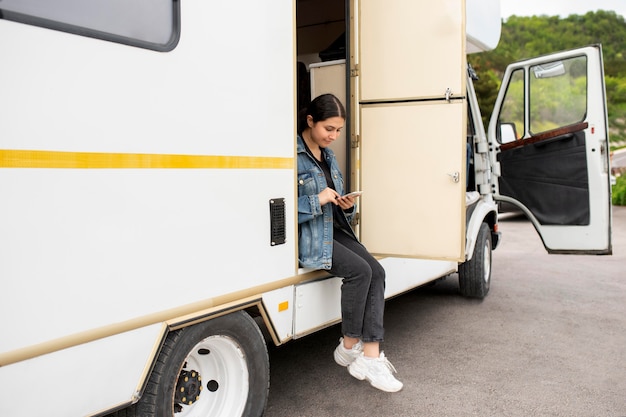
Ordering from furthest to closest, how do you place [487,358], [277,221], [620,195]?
[620,195], [487,358], [277,221]

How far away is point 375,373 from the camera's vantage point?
3357 millimetres

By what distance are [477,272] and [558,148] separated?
1348mm

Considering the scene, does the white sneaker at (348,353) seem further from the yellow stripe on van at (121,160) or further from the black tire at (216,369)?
the yellow stripe on van at (121,160)

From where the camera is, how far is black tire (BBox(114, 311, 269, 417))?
240cm

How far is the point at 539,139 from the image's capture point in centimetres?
558

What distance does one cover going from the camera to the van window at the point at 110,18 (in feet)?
6.08

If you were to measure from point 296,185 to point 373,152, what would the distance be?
2.81 ft

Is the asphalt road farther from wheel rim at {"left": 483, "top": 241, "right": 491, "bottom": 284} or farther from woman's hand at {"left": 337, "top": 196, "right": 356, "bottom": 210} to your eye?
woman's hand at {"left": 337, "top": 196, "right": 356, "bottom": 210}

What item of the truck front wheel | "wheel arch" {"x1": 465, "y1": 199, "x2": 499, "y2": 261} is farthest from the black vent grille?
"wheel arch" {"x1": 465, "y1": 199, "x2": 499, "y2": 261}

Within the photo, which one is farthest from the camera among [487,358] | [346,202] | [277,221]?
[487,358]

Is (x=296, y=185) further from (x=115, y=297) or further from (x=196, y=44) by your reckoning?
(x=115, y=297)

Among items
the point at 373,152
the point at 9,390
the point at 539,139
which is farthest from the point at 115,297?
the point at 539,139

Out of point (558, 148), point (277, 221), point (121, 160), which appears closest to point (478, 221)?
point (558, 148)

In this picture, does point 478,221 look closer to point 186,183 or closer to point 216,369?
point 216,369
